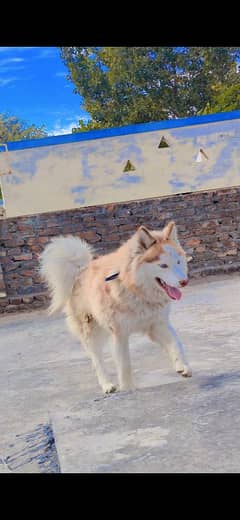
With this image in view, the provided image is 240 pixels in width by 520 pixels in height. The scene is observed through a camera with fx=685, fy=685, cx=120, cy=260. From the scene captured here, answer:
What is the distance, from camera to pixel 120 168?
10.4 metres

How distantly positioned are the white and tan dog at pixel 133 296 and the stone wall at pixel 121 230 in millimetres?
5045

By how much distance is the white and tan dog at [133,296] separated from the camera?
12.3 feet

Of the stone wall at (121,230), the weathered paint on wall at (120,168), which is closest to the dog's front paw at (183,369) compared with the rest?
the stone wall at (121,230)

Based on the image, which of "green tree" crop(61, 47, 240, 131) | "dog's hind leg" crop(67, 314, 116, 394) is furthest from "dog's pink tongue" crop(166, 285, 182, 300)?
"green tree" crop(61, 47, 240, 131)

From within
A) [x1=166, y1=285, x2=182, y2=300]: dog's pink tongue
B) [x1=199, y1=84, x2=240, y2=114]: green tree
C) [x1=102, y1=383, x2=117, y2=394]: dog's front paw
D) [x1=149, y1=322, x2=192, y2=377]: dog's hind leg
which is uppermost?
[x1=199, y1=84, x2=240, y2=114]: green tree

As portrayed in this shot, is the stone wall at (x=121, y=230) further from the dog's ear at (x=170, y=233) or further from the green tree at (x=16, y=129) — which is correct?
the green tree at (x=16, y=129)

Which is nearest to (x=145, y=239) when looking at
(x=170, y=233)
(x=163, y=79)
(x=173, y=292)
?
(x=170, y=233)

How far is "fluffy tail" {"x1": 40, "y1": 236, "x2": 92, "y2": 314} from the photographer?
4.45 meters

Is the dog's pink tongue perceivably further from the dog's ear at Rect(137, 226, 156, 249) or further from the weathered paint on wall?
the weathered paint on wall

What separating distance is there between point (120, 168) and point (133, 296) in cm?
673

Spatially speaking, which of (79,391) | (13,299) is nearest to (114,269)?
(79,391)

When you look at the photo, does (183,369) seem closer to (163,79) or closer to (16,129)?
(163,79)

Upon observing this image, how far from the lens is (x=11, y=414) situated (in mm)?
3939
